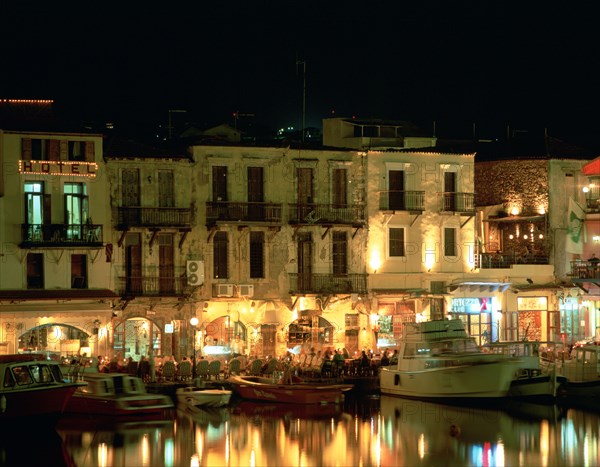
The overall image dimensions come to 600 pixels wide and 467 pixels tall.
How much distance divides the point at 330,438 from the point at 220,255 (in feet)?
55.7

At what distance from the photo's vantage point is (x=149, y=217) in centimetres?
6116

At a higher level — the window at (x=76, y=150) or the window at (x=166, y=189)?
the window at (x=76, y=150)

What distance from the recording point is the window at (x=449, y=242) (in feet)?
218

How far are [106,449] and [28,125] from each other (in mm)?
20036

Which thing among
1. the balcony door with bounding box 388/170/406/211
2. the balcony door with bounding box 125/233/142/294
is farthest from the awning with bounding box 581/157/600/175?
the balcony door with bounding box 125/233/142/294

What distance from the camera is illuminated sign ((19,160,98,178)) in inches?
2351

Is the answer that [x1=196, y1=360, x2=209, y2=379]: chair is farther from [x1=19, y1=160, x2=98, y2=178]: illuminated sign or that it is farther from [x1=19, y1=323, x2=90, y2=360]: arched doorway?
[x1=19, y1=160, x2=98, y2=178]: illuminated sign

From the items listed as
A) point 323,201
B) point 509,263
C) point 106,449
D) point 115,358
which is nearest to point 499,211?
point 509,263

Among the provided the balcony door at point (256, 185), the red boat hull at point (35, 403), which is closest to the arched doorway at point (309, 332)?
the balcony door at point (256, 185)

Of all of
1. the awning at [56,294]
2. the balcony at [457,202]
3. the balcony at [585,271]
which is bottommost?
the awning at [56,294]

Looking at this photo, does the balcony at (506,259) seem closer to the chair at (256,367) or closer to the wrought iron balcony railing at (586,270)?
the wrought iron balcony railing at (586,270)

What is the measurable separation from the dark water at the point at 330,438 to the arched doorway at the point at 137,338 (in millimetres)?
7612

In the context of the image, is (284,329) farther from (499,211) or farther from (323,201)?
(499,211)

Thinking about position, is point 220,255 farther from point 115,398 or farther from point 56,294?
point 115,398
